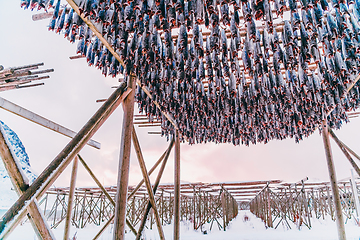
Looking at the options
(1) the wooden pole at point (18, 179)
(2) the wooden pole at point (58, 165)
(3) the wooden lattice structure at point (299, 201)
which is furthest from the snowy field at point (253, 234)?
(1) the wooden pole at point (18, 179)

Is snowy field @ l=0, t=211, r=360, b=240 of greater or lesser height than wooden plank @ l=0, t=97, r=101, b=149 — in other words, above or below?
below

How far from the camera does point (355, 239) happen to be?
920cm

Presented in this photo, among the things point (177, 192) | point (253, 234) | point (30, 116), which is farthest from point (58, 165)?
point (253, 234)

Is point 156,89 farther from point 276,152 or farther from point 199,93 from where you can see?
point 276,152

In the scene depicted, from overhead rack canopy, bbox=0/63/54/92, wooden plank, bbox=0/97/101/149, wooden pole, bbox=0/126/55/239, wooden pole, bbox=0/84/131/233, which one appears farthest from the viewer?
wooden plank, bbox=0/97/101/149

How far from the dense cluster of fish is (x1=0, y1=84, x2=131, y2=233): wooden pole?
0.81m

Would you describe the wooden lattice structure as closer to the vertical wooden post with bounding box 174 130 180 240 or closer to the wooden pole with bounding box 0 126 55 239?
the vertical wooden post with bounding box 174 130 180 240

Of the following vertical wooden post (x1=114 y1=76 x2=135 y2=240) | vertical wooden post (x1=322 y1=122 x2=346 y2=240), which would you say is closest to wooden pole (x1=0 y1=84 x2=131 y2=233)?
vertical wooden post (x1=114 y1=76 x2=135 y2=240)

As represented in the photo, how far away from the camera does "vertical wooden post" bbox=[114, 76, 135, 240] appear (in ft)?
8.97

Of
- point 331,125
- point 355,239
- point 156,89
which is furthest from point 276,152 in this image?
point 156,89

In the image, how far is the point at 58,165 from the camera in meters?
2.05

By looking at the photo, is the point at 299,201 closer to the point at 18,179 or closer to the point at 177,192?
the point at 177,192

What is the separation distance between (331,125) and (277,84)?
3005 mm

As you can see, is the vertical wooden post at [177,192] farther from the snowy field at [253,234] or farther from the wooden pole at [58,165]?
the snowy field at [253,234]
